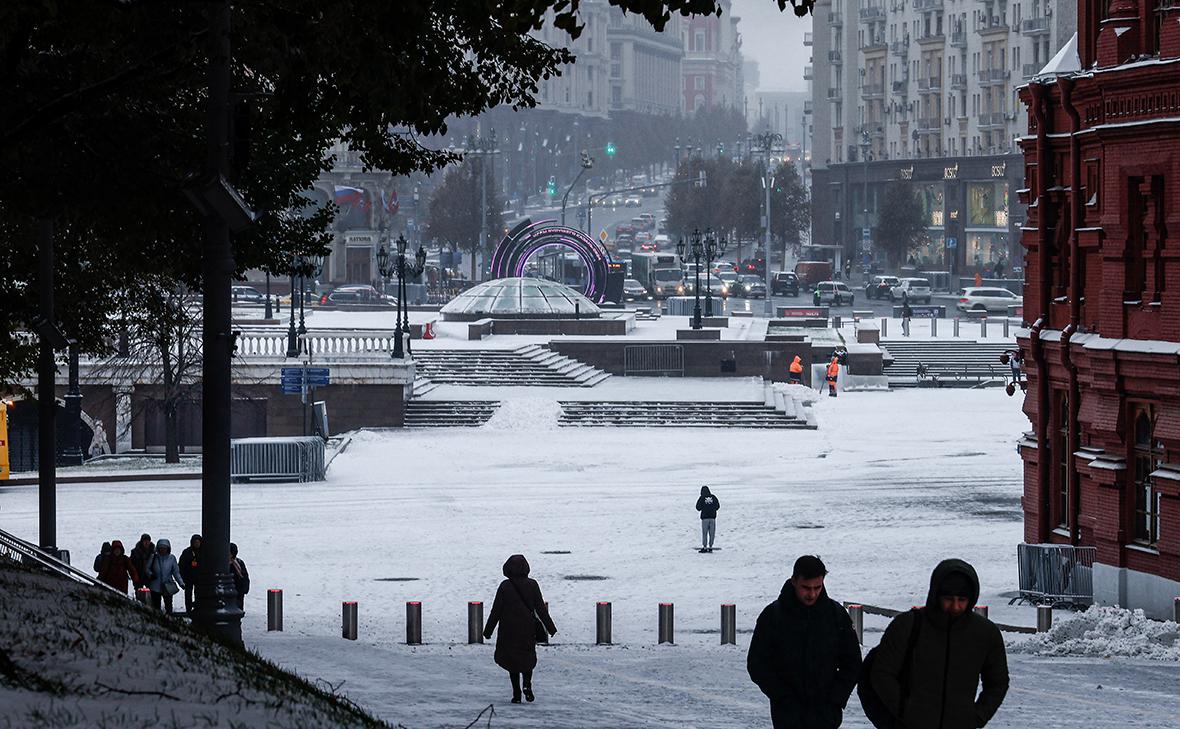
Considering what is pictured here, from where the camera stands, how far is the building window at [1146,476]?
24.0m

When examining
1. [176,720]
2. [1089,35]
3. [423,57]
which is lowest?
[176,720]

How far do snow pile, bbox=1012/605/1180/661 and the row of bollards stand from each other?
0.48 m

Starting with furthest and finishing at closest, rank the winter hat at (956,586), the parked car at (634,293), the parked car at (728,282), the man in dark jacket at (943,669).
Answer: the parked car at (634,293)
the parked car at (728,282)
the man in dark jacket at (943,669)
the winter hat at (956,586)

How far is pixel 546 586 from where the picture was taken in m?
26.8

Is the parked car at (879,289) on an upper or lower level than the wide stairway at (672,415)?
upper

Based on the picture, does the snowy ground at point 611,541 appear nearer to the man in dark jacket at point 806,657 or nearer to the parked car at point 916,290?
the man in dark jacket at point 806,657

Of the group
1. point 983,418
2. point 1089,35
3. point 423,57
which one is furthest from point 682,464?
point 423,57

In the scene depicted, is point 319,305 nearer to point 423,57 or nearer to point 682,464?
point 682,464

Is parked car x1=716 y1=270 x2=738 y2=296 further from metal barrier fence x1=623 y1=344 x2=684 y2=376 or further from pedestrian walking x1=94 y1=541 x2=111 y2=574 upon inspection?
pedestrian walking x1=94 y1=541 x2=111 y2=574

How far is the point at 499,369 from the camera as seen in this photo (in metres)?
57.1

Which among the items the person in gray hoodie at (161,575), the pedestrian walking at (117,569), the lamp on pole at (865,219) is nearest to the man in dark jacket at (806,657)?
the pedestrian walking at (117,569)

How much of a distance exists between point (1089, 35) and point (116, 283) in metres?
13.5

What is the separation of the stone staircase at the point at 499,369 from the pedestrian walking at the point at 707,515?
25962mm

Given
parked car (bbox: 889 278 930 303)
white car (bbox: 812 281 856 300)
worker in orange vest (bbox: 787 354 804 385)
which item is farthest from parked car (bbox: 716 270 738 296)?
worker in orange vest (bbox: 787 354 804 385)
